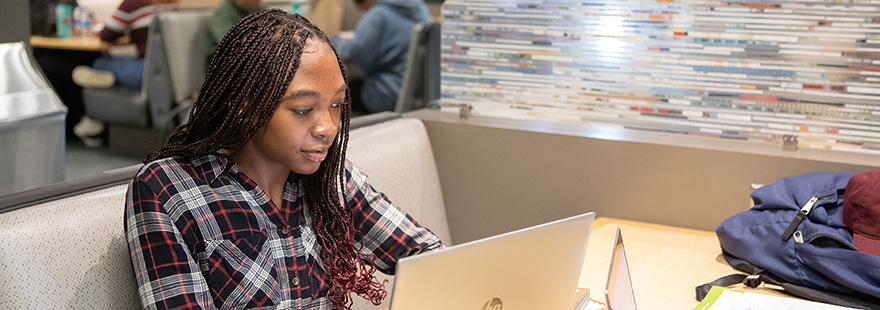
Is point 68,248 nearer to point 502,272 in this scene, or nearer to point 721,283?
point 502,272

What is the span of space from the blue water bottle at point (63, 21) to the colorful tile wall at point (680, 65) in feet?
12.7

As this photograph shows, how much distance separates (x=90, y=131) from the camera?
507 centimetres

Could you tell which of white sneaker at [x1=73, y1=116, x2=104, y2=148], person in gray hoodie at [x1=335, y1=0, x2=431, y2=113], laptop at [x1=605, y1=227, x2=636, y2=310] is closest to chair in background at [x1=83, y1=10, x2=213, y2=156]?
white sneaker at [x1=73, y1=116, x2=104, y2=148]

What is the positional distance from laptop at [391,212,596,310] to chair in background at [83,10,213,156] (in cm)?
390

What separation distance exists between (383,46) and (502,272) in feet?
11.0

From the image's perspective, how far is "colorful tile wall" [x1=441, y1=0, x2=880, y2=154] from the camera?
1.65 meters

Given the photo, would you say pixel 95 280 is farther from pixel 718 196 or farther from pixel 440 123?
pixel 718 196

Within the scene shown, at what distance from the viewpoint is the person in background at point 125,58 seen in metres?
4.70

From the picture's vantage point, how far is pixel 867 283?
1.30 metres

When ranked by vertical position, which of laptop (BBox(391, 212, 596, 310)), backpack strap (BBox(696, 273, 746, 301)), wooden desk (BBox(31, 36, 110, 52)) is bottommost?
wooden desk (BBox(31, 36, 110, 52))

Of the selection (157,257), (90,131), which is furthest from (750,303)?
(90,131)

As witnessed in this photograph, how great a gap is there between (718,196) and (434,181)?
65 cm

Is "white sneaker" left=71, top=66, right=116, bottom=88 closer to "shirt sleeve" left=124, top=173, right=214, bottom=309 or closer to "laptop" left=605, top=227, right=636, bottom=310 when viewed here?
"shirt sleeve" left=124, top=173, right=214, bottom=309

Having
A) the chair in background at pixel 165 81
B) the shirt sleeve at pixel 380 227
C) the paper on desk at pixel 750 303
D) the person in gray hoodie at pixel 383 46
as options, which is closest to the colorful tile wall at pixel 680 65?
the paper on desk at pixel 750 303
